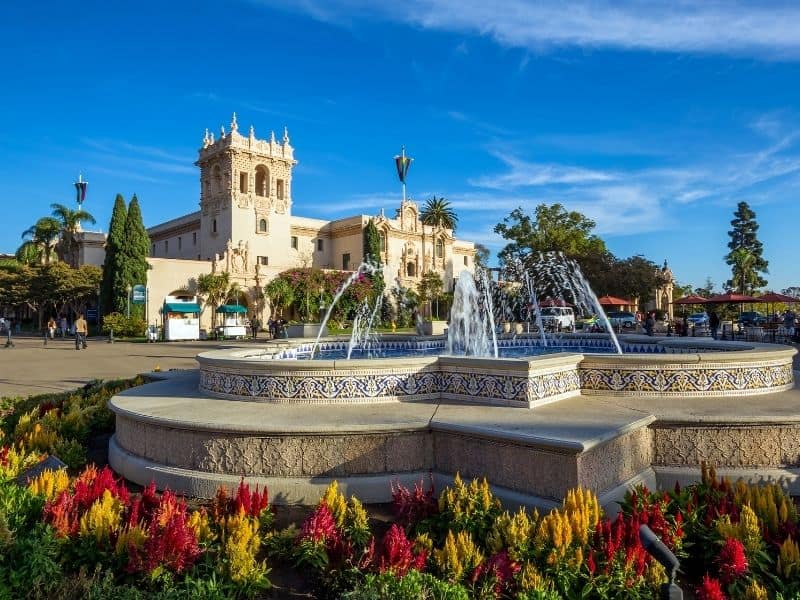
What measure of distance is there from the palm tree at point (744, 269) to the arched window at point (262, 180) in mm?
51366

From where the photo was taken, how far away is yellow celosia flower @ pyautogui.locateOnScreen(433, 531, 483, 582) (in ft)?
10.3

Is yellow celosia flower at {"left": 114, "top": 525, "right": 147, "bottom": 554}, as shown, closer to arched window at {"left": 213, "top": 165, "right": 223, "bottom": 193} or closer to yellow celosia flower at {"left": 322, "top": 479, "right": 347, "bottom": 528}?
yellow celosia flower at {"left": 322, "top": 479, "right": 347, "bottom": 528}

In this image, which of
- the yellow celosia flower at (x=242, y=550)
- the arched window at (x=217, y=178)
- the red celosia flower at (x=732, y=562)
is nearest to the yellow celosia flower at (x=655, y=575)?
the red celosia flower at (x=732, y=562)

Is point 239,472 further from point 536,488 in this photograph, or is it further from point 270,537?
point 536,488

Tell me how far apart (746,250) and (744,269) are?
221 inches

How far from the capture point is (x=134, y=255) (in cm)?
3878

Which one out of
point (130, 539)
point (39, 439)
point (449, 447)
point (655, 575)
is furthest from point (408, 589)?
point (39, 439)

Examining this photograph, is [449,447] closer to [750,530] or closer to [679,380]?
[750,530]

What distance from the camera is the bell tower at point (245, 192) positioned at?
154ft

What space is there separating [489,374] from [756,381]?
116 inches

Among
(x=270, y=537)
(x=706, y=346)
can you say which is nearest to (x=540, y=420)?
(x=270, y=537)

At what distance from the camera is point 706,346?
341 inches

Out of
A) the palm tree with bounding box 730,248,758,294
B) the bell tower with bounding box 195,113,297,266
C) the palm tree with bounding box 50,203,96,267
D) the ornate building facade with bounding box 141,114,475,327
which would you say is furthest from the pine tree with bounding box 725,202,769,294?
the palm tree with bounding box 50,203,96,267

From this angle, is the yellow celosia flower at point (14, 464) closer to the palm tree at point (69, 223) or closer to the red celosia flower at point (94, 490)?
the red celosia flower at point (94, 490)
